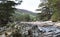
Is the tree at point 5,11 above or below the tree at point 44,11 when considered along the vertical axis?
above

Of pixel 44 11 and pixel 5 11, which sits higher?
pixel 5 11

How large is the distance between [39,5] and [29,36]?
8.61 m

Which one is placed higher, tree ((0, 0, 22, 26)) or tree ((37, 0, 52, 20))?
tree ((0, 0, 22, 26))

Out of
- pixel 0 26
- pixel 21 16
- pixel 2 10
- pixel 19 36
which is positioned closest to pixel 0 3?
pixel 2 10

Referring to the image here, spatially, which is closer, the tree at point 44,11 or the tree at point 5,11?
the tree at point 5,11

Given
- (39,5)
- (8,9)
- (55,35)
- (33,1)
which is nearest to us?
(55,35)

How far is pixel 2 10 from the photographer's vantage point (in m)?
8.48

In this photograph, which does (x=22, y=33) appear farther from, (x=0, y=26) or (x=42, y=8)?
(x=42, y=8)

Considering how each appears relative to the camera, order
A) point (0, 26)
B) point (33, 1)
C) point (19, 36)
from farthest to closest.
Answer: point (33, 1) < point (0, 26) < point (19, 36)

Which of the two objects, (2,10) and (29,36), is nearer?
(29,36)

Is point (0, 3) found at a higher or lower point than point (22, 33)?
higher

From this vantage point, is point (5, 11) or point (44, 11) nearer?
point (5, 11)

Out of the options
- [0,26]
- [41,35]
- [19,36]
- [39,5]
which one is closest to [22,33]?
[19,36]

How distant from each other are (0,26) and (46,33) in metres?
2.64
